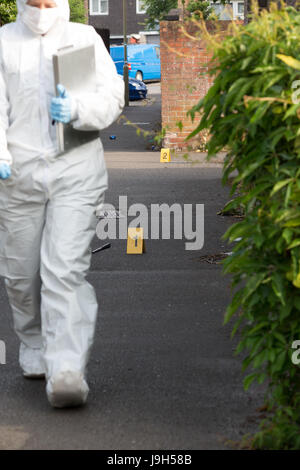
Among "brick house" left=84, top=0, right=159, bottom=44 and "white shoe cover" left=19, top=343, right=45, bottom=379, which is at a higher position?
"white shoe cover" left=19, top=343, right=45, bottom=379

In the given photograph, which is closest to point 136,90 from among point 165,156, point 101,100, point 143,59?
point 143,59

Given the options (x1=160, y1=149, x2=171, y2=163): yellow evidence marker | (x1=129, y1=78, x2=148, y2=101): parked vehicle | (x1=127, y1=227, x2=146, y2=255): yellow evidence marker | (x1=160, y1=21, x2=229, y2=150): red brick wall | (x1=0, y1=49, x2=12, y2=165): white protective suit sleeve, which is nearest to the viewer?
(x1=0, y1=49, x2=12, y2=165): white protective suit sleeve

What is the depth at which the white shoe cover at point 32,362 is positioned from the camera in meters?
5.20

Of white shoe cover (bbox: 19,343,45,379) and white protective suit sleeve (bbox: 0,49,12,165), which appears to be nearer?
white protective suit sleeve (bbox: 0,49,12,165)

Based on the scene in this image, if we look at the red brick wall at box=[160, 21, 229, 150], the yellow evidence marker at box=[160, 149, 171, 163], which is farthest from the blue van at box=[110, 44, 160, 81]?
the yellow evidence marker at box=[160, 149, 171, 163]

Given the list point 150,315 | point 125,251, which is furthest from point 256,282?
point 125,251

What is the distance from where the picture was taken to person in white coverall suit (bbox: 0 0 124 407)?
4645 mm

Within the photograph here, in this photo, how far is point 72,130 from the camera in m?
4.78

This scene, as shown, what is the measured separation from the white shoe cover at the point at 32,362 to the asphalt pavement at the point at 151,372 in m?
0.05

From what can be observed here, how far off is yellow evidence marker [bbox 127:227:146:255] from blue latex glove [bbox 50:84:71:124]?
4.57 m

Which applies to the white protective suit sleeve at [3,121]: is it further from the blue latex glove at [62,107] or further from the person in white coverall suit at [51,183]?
the blue latex glove at [62,107]

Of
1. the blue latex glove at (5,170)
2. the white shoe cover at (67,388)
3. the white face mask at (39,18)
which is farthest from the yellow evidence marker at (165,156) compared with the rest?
the white shoe cover at (67,388)

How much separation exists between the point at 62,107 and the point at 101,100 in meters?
0.26

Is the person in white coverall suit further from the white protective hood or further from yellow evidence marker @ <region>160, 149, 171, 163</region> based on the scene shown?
yellow evidence marker @ <region>160, 149, 171, 163</region>
